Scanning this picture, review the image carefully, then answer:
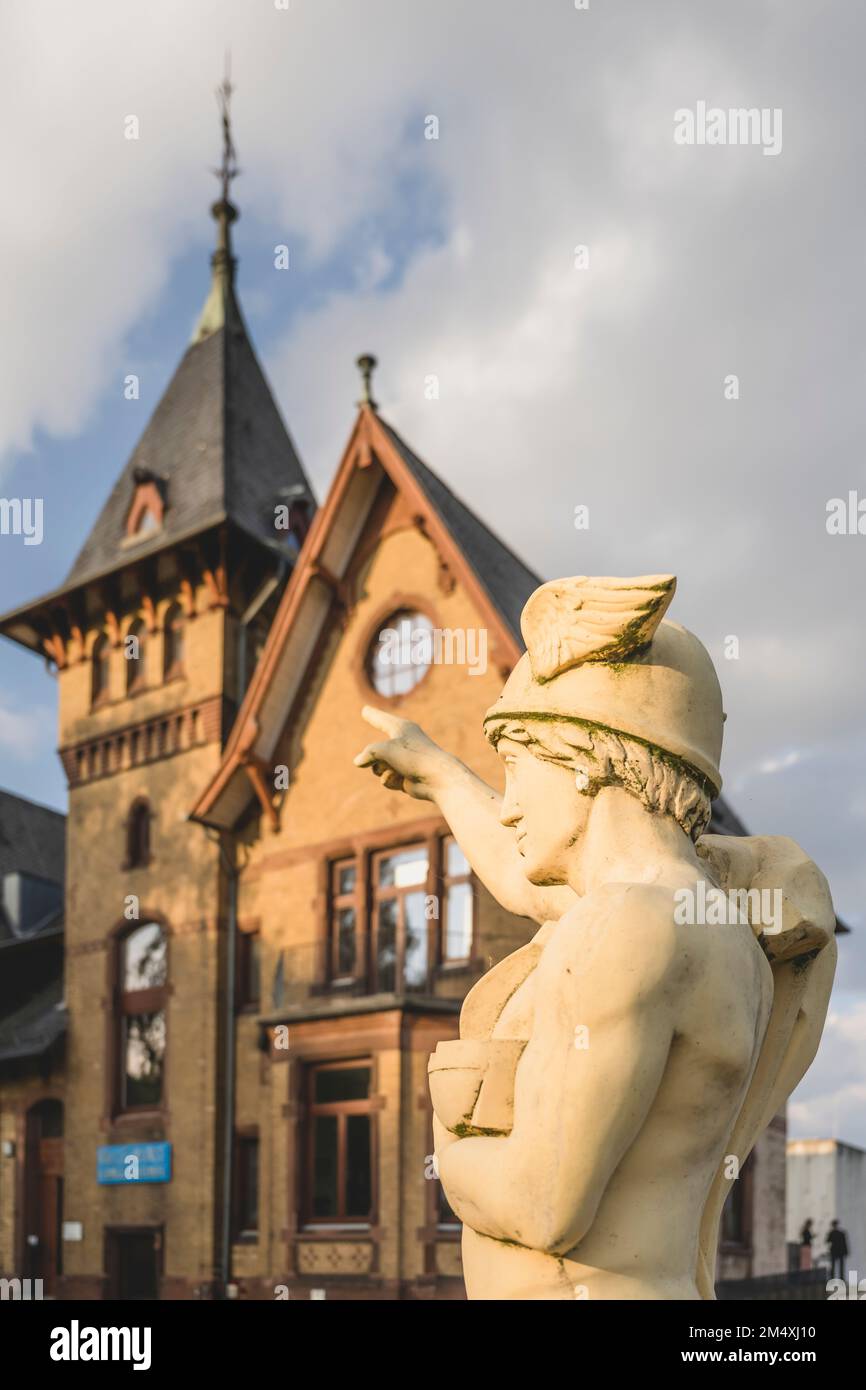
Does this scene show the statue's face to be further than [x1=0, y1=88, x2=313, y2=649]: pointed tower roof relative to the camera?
No

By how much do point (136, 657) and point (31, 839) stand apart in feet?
34.0

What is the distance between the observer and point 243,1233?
18938 millimetres

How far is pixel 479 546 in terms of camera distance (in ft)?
63.4

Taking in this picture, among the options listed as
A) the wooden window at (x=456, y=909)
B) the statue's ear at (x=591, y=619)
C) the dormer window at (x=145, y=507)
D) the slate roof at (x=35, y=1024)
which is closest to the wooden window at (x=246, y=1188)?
the slate roof at (x=35, y=1024)

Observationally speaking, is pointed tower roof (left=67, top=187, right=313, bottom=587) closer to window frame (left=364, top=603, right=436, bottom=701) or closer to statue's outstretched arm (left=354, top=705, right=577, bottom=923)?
window frame (left=364, top=603, right=436, bottom=701)

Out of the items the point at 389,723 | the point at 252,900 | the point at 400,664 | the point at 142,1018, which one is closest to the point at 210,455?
the point at 400,664

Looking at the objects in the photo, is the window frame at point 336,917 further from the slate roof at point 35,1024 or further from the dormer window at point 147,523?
the dormer window at point 147,523

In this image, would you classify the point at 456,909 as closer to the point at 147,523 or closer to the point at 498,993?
the point at 147,523

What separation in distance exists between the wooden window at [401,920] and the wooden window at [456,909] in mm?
265

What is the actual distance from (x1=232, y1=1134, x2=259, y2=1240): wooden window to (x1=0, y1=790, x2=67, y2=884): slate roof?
11179 millimetres

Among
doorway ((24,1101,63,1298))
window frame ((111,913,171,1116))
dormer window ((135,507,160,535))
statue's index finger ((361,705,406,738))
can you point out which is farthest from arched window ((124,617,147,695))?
statue's index finger ((361,705,406,738))

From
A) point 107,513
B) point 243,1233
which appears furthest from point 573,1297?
point 107,513

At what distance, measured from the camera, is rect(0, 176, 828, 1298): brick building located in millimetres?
16484
